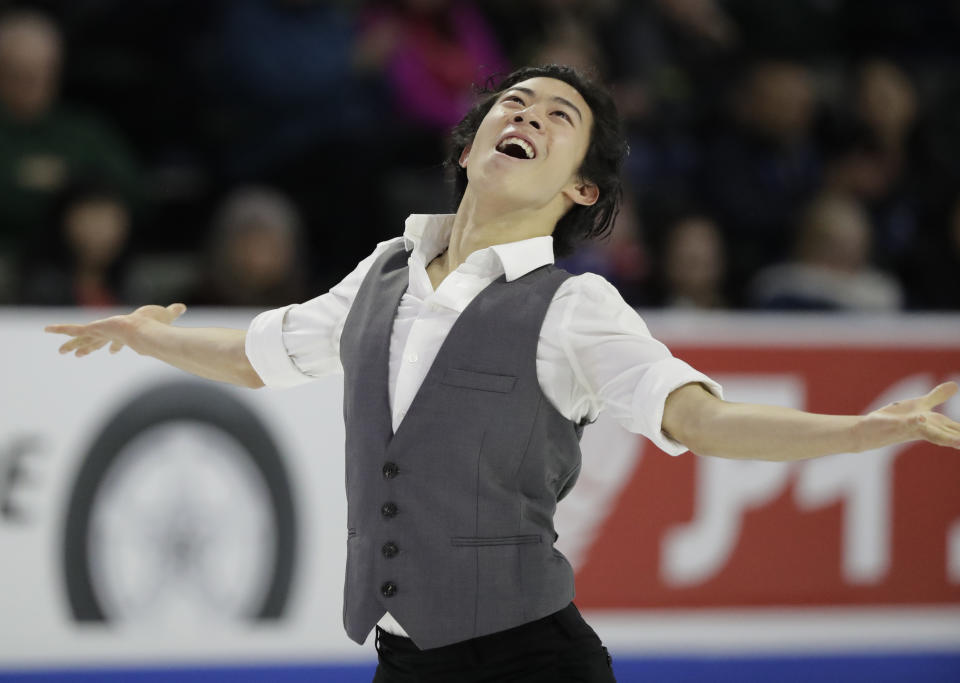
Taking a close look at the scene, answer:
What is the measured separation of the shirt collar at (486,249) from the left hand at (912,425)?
2.21 ft

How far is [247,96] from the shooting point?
568 centimetres

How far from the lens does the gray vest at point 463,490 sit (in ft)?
7.07

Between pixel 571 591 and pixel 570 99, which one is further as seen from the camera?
pixel 570 99

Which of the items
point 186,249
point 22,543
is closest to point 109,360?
point 22,543

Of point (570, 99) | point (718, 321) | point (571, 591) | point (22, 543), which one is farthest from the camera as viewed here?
point (718, 321)

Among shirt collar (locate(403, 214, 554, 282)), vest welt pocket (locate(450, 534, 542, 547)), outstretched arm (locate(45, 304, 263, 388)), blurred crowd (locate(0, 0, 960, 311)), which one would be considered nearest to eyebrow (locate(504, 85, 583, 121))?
shirt collar (locate(403, 214, 554, 282))

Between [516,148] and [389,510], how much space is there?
0.76 m

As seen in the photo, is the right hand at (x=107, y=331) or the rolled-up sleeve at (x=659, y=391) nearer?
the rolled-up sleeve at (x=659, y=391)

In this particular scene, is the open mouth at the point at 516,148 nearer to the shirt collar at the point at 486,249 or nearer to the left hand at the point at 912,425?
the shirt collar at the point at 486,249

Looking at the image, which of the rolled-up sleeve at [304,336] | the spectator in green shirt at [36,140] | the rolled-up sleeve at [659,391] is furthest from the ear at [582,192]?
the spectator in green shirt at [36,140]

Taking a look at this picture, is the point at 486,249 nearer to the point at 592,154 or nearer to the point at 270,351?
the point at 592,154

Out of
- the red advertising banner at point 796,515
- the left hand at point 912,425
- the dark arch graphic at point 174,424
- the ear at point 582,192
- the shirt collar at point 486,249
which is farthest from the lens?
the red advertising banner at point 796,515

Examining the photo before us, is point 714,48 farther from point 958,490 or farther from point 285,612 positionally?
point 285,612

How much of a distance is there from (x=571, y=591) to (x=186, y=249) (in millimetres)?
3636
